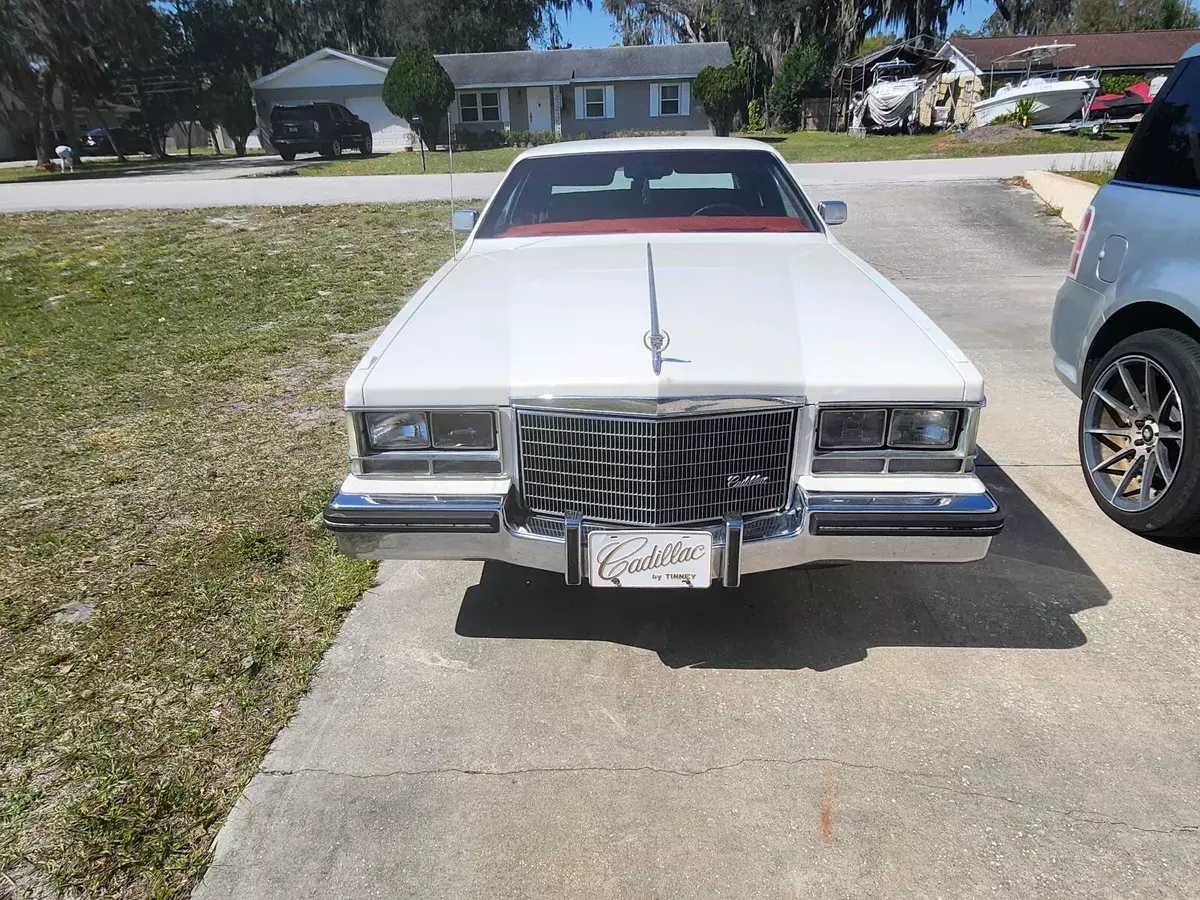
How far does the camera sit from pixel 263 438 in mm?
4941

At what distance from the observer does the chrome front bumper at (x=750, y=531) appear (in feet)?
8.49

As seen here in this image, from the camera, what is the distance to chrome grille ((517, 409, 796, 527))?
8.32 ft

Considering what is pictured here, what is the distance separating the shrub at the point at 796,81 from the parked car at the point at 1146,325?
35192 mm

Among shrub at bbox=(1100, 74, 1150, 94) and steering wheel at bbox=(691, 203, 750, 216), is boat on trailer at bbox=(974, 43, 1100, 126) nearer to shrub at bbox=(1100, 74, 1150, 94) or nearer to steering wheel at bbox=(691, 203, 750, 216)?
shrub at bbox=(1100, 74, 1150, 94)

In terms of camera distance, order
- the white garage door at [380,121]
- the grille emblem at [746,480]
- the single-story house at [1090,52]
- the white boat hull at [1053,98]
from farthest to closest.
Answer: the white garage door at [380,121] < the single-story house at [1090,52] < the white boat hull at [1053,98] < the grille emblem at [746,480]

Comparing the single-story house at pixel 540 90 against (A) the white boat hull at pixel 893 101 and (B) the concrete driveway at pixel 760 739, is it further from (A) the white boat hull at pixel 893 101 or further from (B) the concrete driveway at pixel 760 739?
(B) the concrete driveway at pixel 760 739

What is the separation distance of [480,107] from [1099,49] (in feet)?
84.1

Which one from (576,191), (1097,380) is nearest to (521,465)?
(576,191)

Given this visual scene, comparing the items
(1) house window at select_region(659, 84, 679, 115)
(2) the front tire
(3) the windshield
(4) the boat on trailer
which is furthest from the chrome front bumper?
(1) house window at select_region(659, 84, 679, 115)

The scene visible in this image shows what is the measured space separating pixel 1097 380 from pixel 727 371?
2.34 metres

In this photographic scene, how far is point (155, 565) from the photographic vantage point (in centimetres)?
353

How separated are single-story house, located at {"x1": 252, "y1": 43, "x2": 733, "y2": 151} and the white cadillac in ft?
116

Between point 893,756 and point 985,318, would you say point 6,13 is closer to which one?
point 985,318

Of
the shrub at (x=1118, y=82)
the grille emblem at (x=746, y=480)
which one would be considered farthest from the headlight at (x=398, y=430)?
the shrub at (x=1118, y=82)
